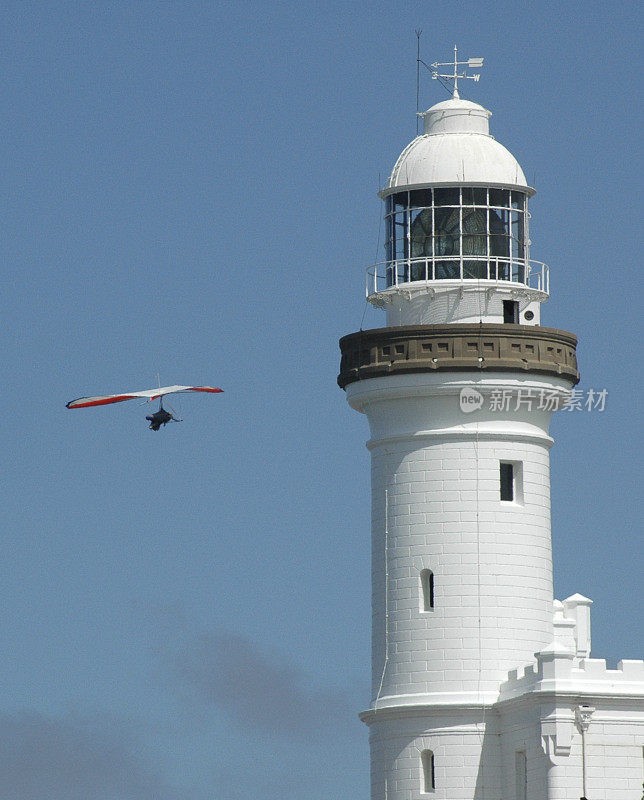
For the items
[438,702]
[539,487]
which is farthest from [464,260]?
[438,702]

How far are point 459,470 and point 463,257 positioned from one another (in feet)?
19.2

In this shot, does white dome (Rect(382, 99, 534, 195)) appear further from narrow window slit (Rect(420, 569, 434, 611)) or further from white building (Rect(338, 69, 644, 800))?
narrow window slit (Rect(420, 569, 434, 611))

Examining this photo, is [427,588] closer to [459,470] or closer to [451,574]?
[451,574]

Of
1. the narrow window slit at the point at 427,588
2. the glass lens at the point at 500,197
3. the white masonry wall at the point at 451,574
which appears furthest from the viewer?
the glass lens at the point at 500,197

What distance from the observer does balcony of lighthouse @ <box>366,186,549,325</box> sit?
79.8 meters

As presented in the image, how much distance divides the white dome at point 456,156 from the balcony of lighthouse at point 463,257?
30 cm

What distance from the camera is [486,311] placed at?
262ft

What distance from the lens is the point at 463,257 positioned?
8012 centimetres

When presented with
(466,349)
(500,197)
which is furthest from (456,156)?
(466,349)

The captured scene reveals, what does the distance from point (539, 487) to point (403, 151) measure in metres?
10.0

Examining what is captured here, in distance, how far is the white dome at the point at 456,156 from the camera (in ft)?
263

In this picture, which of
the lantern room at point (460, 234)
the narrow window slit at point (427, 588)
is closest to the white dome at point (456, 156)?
the lantern room at point (460, 234)

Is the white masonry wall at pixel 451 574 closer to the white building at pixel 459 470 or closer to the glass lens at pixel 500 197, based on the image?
the white building at pixel 459 470

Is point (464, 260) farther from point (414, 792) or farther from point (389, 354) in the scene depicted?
point (414, 792)
